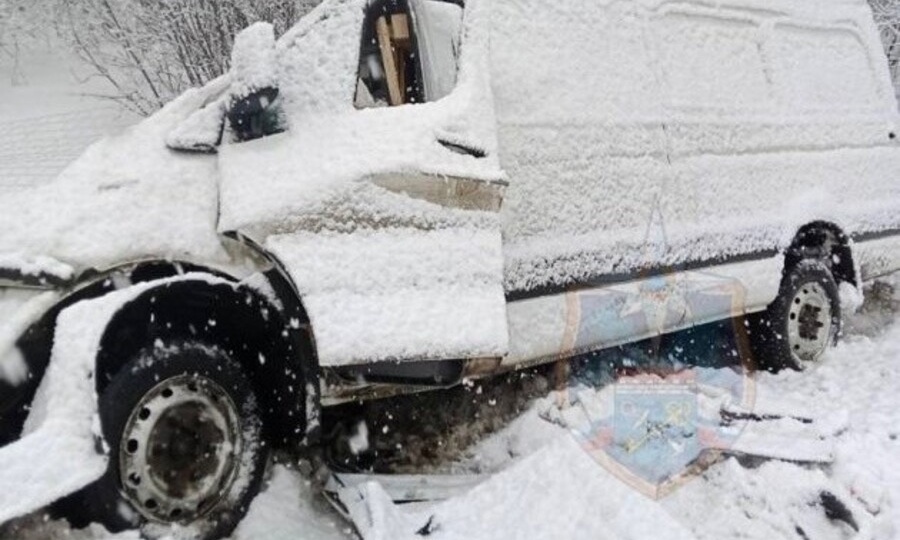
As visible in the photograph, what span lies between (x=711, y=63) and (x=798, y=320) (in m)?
1.88

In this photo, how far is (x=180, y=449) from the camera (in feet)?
8.75

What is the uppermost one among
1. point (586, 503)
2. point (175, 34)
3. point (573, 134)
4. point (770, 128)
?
point (175, 34)

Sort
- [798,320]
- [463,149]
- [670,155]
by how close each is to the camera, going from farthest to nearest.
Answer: [798,320], [670,155], [463,149]

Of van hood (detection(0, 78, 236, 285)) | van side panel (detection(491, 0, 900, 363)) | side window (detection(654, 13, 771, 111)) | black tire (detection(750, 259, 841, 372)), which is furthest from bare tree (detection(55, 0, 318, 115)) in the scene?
van hood (detection(0, 78, 236, 285))

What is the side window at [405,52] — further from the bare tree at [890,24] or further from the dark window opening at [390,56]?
the bare tree at [890,24]

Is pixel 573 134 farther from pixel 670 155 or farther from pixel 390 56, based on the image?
pixel 390 56

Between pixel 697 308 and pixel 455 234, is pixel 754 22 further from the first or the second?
pixel 455 234

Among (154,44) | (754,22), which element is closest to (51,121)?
(154,44)

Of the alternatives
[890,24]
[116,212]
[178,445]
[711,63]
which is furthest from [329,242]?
[890,24]

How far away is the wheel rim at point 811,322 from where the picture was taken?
17.5 feet

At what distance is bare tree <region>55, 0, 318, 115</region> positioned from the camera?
10352mm

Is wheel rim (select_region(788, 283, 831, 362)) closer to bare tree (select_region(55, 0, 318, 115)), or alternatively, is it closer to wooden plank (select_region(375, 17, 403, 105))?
wooden plank (select_region(375, 17, 403, 105))

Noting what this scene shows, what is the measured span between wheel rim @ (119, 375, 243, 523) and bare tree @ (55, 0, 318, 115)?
8.36 metres

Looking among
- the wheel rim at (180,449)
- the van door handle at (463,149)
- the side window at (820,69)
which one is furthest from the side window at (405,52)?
the side window at (820,69)
